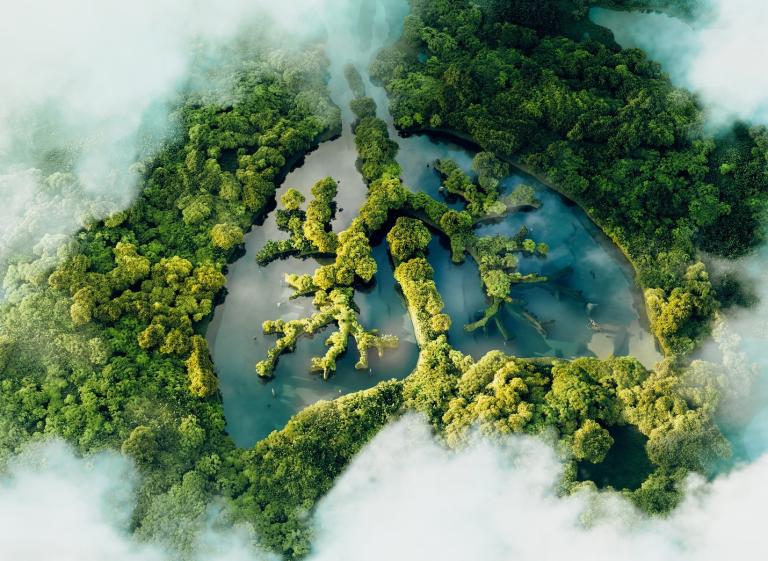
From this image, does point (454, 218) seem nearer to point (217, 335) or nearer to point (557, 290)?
point (557, 290)

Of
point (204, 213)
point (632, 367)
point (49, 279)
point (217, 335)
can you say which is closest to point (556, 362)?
point (632, 367)

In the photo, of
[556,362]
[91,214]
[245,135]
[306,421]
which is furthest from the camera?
[245,135]

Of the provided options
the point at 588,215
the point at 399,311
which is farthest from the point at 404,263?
the point at 588,215

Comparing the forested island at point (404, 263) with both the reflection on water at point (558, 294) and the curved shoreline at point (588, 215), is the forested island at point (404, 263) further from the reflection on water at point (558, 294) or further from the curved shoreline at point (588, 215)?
the reflection on water at point (558, 294)

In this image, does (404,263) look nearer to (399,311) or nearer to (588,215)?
(399,311)

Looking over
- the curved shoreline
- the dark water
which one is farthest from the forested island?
the dark water

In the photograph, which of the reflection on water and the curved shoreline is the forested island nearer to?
the curved shoreline
